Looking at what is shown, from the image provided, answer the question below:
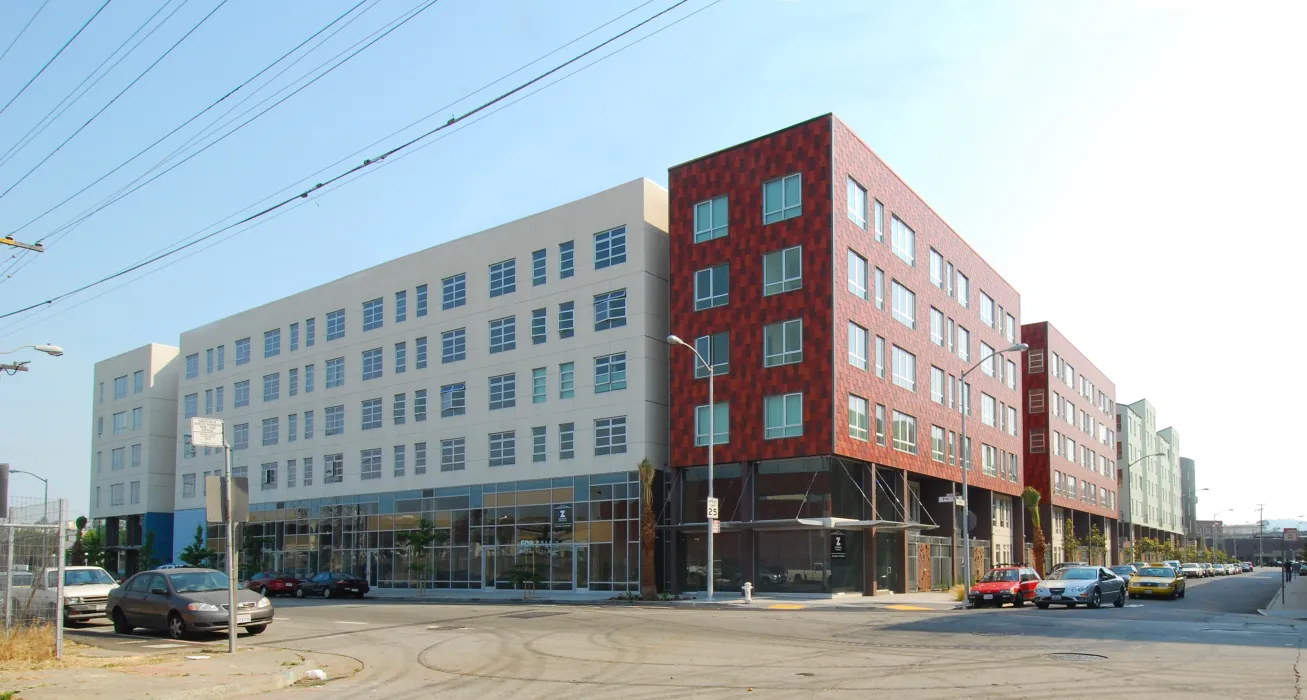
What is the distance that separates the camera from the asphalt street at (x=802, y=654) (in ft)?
47.4

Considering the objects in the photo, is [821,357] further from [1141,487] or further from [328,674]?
[1141,487]

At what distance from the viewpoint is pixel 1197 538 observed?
176250mm

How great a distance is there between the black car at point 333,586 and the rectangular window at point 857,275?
2582 cm

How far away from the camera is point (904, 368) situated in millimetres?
52562

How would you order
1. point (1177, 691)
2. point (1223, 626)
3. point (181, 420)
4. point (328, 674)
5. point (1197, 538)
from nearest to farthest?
point (1177, 691) < point (328, 674) < point (1223, 626) < point (181, 420) < point (1197, 538)

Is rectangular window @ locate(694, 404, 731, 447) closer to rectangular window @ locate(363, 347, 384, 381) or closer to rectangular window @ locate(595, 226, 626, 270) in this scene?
rectangular window @ locate(595, 226, 626, 270)

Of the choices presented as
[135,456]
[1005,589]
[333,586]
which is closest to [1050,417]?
[1005,589]

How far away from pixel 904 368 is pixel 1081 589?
64.0ft

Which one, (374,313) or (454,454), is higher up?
(374,313)

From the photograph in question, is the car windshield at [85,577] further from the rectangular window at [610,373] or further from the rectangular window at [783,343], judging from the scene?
the rectangular window at [783,343]

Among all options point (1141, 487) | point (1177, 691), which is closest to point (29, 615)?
point (1177, 691)

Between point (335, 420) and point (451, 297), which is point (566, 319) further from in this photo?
point (335, 420)

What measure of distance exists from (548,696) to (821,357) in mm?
31774

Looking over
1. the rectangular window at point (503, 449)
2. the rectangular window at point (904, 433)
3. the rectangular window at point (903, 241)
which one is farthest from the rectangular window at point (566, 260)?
the rectangular window at point (904, 433)
